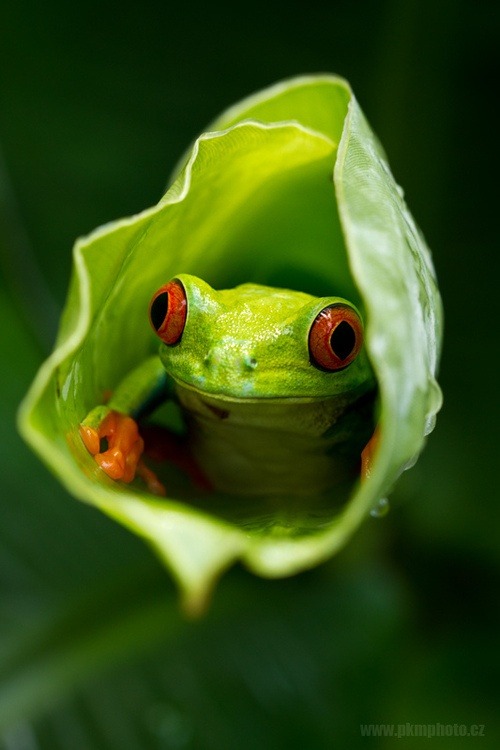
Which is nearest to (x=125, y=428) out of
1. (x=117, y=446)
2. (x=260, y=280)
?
(x=117, y=446)

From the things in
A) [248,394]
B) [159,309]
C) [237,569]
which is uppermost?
[159,309]

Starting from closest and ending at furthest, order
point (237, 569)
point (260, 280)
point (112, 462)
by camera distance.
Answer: point (112, 462) → point (260, 280) → point (237, 569)

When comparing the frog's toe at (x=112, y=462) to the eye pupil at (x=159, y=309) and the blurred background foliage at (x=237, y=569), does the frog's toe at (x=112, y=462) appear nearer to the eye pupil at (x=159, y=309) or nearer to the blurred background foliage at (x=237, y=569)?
the eye pupil at (x=159, y=309)

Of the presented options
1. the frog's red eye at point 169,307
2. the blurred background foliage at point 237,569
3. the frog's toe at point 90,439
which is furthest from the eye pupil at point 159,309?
the blurred background foliage at point 237,569

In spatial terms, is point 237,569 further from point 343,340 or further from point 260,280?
point 343,340

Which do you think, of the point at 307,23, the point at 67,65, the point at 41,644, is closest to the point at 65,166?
the point at 67,65

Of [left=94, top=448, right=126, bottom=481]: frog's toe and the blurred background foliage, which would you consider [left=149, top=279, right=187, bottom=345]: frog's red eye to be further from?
the blurred background foliage

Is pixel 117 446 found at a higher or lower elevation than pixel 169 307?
lower
